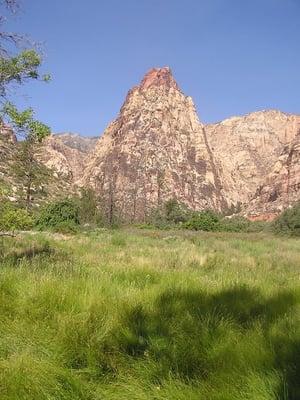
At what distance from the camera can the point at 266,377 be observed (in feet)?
10.9

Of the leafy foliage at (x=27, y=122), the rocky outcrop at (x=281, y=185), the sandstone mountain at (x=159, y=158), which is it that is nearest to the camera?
the leafy foliage at (x=27, y=122)

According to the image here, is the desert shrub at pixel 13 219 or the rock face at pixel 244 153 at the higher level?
the rock face at pixel 244 153

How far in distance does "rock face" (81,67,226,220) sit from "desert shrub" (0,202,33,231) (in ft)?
438

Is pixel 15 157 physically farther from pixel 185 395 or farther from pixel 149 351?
pixel 185 395

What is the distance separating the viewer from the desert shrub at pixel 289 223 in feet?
131

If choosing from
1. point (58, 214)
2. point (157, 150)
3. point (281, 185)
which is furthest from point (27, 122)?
point (157, 150)

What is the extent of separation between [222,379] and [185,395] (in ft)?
0.96

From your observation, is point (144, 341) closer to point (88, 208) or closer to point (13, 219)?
point (13, 219)

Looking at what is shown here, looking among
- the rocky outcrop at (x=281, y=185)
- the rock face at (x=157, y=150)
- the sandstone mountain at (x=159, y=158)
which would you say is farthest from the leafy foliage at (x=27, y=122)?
the rock face at (x=157, y=150)

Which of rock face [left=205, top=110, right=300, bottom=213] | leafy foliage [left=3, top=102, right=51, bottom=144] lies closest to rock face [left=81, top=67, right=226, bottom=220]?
rock face [left=205, top=110, right=300, bottom=213]

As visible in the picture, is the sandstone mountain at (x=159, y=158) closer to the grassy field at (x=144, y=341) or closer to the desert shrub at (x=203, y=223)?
the desert shrub at (x=203, y=223)

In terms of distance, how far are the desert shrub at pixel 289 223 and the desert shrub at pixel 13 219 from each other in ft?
112

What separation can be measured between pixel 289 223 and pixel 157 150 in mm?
114494

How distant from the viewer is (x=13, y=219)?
7461 mm
